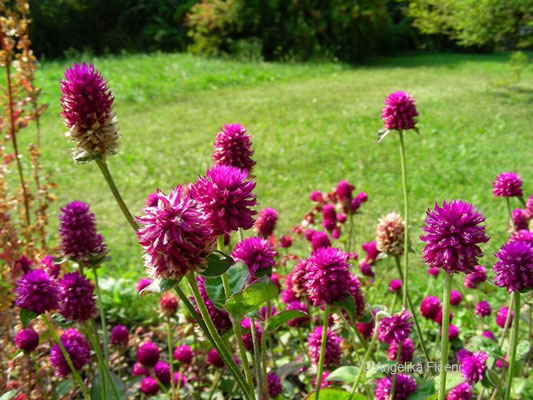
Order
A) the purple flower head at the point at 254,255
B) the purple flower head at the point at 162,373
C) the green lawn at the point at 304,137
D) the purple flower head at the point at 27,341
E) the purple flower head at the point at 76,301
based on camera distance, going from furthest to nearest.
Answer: the green lawn at the point at 304,137, the purple flower head at the point at 162,373, the purple flower head at the point at 27,341, the purple flower head at the point at 76,301, the purple flower head at the point at 254,255

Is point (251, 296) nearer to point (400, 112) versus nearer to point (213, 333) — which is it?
point (213, 333)

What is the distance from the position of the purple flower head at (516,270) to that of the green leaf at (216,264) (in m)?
0.63

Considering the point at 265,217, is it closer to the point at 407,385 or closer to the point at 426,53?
the point at 407,385

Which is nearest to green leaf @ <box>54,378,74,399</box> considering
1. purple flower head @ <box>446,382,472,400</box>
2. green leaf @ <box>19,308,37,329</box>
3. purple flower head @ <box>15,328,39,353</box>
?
purple flower head @ <box>15,328,39,353</box>

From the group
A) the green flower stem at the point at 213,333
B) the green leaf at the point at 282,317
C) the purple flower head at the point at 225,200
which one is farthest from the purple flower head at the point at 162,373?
the purple flower head at the point at 225,200

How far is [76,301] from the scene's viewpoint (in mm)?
1447

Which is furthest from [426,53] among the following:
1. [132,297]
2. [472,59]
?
[132,297]

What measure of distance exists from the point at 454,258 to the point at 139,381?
152 cm

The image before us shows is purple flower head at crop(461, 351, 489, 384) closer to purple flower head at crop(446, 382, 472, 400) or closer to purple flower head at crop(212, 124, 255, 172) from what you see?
purple flower head at crop(446, 382, 472, 400)

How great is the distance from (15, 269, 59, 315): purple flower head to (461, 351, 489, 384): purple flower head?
114cm

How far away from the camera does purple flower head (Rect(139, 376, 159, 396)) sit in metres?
1.97

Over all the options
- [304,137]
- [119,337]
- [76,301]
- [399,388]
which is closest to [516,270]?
[399,388]

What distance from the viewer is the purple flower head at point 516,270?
46.5 inches

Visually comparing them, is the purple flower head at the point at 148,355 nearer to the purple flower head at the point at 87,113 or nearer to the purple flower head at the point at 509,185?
the purple flower head at the point at 87,113
